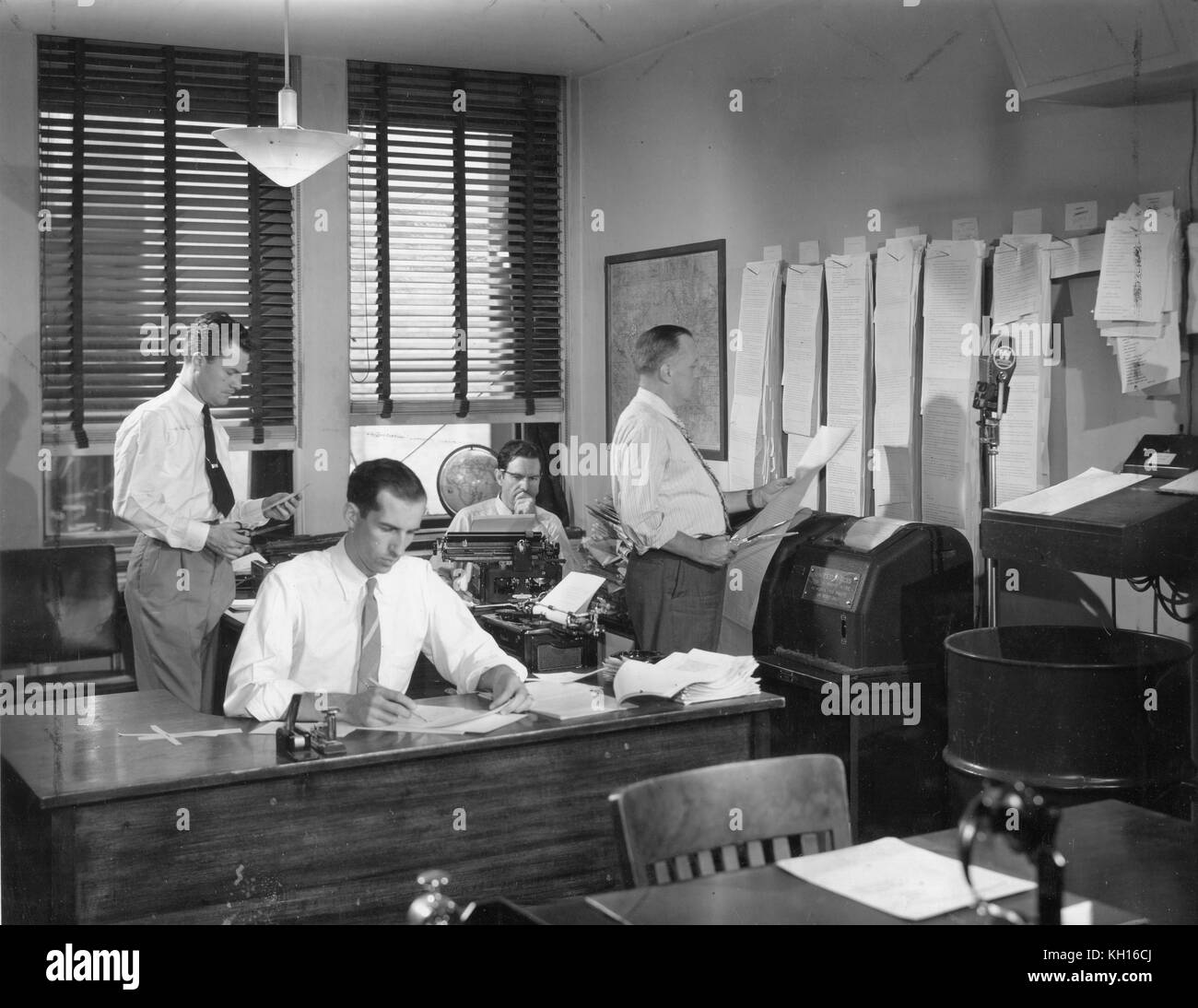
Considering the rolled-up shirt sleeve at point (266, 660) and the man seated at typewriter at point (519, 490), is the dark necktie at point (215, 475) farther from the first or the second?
the rolled-up shirt sleeve at point (266, 660)

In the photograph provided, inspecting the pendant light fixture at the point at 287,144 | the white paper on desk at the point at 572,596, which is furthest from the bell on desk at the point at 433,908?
the pendant light fixture at the point at 287,144

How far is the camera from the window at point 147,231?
5773 millimetres

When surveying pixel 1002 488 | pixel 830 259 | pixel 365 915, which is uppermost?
pixel 830 259

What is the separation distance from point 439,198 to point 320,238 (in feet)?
2.12

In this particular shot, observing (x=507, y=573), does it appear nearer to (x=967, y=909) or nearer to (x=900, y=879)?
(x=900, y=879)

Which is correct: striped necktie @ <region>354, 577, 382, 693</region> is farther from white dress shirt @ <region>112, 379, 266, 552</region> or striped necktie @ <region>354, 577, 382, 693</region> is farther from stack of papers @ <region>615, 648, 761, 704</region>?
white dress shirt @ <region>112, 379, 266, 552</region>

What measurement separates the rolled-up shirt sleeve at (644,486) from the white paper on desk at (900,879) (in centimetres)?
246

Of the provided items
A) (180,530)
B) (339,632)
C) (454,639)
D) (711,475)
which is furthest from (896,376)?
(180,530)

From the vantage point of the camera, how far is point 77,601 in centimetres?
524

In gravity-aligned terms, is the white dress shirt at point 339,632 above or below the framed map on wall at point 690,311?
below

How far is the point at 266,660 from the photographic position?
3.15m

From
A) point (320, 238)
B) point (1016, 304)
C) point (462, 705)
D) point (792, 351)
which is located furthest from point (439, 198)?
point (462, 705)

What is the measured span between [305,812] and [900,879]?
1.26 m
